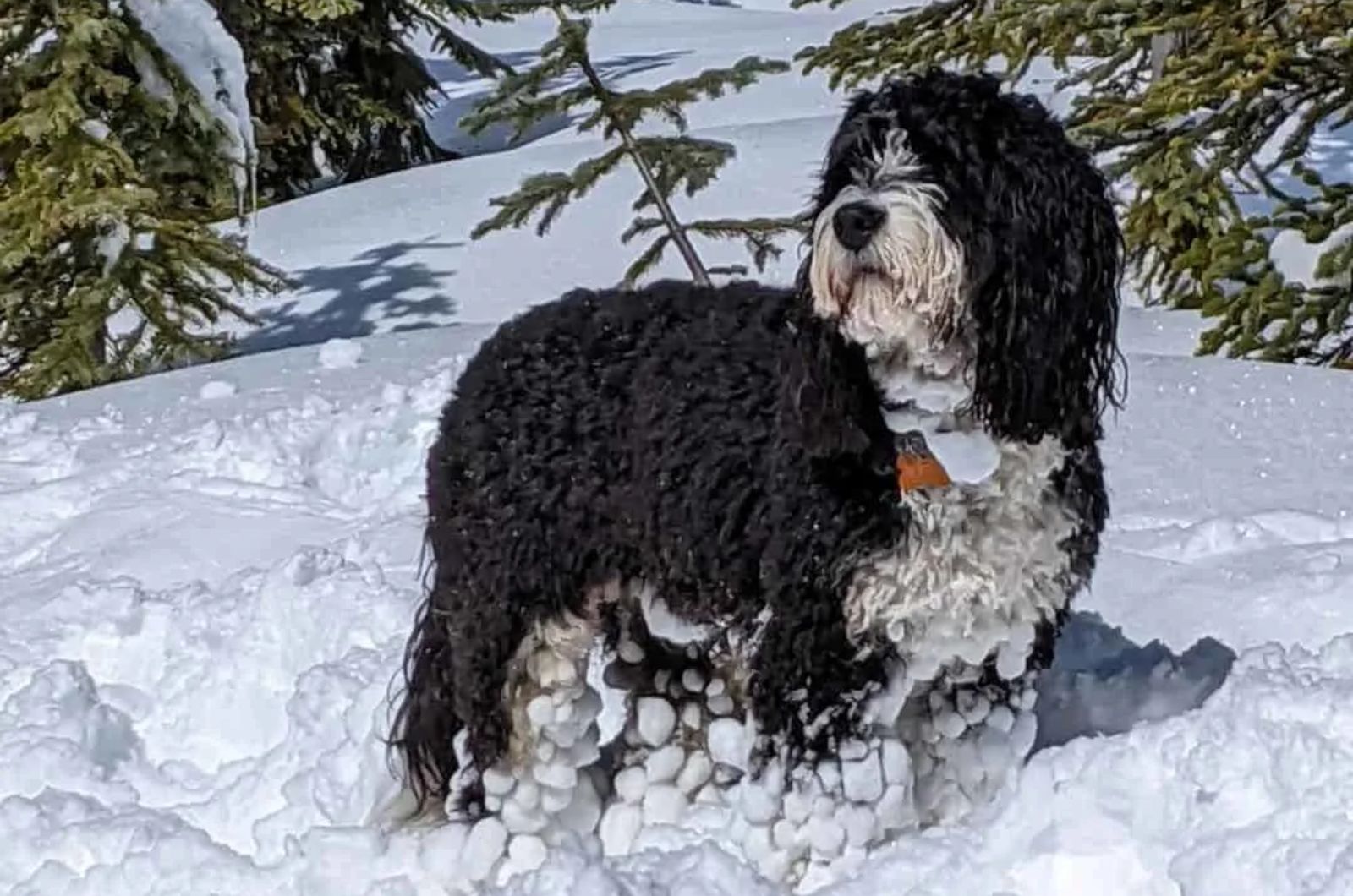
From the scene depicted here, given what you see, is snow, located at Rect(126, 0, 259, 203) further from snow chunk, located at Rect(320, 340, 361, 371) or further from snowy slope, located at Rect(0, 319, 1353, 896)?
snowy slope, located at Rect(0, 319, 1353, 896)

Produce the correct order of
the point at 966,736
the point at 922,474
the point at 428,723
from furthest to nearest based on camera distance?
the point at 428,723
the point at 966,736
the point at 922,474

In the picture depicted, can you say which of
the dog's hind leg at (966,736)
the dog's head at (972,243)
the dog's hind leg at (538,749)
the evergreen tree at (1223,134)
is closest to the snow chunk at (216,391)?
the evergreen tree at (1223,134)

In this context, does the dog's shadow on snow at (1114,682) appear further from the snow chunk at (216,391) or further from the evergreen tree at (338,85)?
the evergreen tree at (338,85)

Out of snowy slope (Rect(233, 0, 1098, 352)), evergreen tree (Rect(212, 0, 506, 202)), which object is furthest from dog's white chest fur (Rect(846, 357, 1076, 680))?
evergreen tree (Rect(212, 0, 506, 202))

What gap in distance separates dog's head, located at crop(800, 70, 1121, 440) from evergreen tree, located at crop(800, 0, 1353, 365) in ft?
16.1

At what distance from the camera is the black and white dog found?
135 inches

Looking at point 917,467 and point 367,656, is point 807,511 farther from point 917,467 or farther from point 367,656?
point 367,656

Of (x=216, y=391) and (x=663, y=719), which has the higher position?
(x=663, y=719)

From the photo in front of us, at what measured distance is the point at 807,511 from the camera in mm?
3639

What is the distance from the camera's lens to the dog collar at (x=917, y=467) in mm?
3539

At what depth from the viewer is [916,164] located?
336 cm

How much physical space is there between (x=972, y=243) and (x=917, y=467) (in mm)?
465

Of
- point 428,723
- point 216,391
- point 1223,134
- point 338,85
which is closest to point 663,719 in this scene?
point 428,723

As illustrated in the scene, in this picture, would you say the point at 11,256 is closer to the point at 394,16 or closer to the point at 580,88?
the point at 580,88
